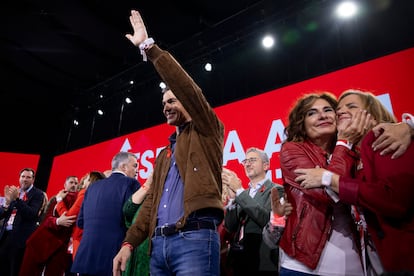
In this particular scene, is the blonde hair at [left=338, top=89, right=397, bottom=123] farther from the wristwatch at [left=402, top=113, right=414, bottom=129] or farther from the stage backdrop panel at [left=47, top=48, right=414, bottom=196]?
the stage backdrop panel at [left=47, top=48, right=414, bottom=196]

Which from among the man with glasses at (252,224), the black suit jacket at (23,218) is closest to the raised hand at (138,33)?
the man with glasses at (252,224)

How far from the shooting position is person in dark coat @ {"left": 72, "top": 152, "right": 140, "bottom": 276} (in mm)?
2660

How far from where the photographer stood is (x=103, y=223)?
2.77 metres

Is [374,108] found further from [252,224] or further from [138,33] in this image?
[252,224]

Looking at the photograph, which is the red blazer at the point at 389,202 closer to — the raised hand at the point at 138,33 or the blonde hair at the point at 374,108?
the blonde hair at the point at 374,108

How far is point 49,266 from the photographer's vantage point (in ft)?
11.6

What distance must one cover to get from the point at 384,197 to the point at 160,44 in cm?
561

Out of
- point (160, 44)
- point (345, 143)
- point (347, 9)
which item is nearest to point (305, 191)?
point (345, 143)

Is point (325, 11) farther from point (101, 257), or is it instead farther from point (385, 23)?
point (101, 257)

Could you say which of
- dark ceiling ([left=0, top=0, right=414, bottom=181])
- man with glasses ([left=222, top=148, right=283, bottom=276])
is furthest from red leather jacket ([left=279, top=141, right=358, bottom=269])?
dark ceiling ([left=0, top=0, right=414, bottom=181])

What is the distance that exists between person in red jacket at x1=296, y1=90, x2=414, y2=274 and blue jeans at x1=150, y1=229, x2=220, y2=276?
1.58 feet

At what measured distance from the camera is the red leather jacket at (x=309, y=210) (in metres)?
1.32

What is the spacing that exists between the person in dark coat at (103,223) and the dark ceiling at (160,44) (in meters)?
2.94

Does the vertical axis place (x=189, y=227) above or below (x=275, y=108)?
A: below
